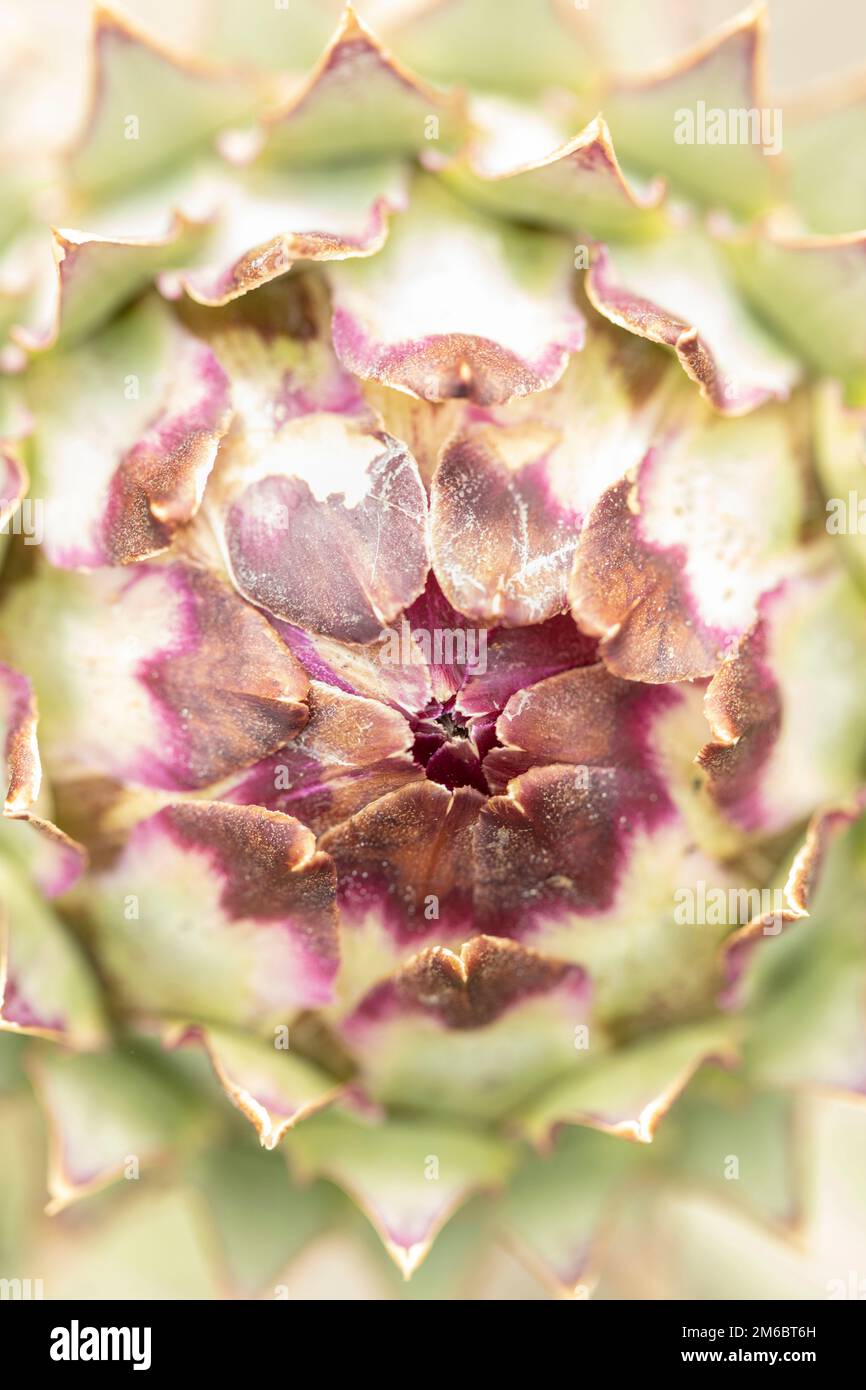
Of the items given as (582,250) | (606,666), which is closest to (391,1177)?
(606,666)

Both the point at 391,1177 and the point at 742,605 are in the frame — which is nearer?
the point at 742,605
